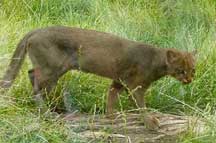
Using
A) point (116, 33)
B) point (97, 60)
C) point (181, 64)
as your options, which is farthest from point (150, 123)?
point (116, 33)

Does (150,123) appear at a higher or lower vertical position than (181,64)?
lower

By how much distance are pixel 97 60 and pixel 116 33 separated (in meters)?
1.41

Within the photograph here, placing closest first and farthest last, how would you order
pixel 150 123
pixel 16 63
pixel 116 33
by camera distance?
pixel 150 123 → pixel 16 63 → pixel 116 33

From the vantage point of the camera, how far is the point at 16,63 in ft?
18.4

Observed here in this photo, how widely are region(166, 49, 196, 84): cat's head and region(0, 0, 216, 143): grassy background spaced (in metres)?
0.20

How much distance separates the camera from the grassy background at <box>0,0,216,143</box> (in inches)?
200

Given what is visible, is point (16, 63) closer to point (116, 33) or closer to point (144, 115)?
point (144, 115)

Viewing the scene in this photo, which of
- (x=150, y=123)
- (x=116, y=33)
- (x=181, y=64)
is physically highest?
(x=116, y=33)

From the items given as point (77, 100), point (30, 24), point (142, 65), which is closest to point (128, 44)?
point (142, 65)

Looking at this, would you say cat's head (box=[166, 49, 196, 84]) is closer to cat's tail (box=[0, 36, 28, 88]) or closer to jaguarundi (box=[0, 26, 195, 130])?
jaguarundi (box=[0, 26, 195, 130])

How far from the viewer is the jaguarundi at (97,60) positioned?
5520 mm

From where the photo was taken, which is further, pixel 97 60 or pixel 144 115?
pixel 97 60

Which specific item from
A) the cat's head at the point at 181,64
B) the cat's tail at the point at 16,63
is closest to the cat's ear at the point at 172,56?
the cat's head at the point at 181,64

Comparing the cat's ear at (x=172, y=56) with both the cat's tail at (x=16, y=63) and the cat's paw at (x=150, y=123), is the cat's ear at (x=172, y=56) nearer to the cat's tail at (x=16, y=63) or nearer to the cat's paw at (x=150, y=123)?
the cat's paw at (x=150, y=123)
